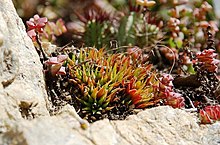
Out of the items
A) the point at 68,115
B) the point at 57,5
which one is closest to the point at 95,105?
the point at 68,115

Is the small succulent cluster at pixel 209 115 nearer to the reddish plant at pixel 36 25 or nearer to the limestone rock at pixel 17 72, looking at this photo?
the limestone rock at pixel 17 72

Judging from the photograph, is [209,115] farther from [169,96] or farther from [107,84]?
[107,84]

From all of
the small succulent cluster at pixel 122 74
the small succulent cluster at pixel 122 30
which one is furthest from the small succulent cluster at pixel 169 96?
the small succulent cluster at pixel 122 30

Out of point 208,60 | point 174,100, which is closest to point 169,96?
point 174,100

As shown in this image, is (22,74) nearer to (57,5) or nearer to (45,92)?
(45,92)

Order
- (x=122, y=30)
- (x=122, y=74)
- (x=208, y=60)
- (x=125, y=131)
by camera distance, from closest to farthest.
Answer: (x=125, y=131), (x=122, y=74), (x=208, y=60), (x=122, y=30)

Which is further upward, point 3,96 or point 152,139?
point 3,96

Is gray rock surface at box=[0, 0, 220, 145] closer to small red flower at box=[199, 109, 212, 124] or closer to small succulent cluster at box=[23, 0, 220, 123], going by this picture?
small red flower at box=[199, 109, 212, 124]
